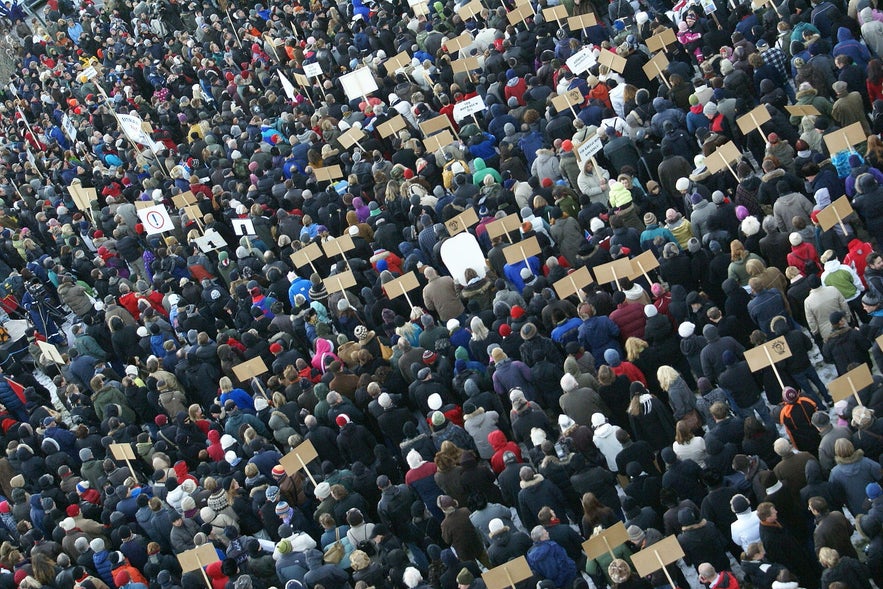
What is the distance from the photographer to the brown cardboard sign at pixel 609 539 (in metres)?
14.8

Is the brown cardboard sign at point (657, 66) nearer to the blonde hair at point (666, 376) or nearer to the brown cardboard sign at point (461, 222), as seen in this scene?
the brown cardboard sign at point (461, 222)

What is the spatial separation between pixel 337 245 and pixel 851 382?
1039 cm

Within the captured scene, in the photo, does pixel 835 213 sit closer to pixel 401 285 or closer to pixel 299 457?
pixel 401 285

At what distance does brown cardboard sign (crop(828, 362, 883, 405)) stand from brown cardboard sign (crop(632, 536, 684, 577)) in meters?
2.37

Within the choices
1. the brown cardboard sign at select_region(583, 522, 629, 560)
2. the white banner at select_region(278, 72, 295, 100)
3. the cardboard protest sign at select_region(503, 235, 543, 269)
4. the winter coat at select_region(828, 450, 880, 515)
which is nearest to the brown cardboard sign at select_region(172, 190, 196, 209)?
the white banner at select_region(278, 72, 295, 100)

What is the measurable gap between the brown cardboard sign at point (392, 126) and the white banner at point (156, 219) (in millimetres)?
4297

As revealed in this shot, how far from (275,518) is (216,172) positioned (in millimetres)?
11991

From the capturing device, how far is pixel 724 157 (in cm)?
2014

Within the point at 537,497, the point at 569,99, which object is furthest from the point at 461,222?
the point at 537,497

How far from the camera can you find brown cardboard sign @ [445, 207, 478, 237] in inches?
877

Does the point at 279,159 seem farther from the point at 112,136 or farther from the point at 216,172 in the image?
the point at 112,136

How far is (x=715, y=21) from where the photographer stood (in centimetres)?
2508

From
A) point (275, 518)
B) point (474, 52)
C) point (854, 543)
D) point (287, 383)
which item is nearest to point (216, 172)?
point (474, 52)

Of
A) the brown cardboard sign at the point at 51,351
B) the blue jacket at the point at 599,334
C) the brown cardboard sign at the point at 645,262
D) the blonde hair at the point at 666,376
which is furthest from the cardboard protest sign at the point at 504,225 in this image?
the brown cardboard sign at the point at 51,351
